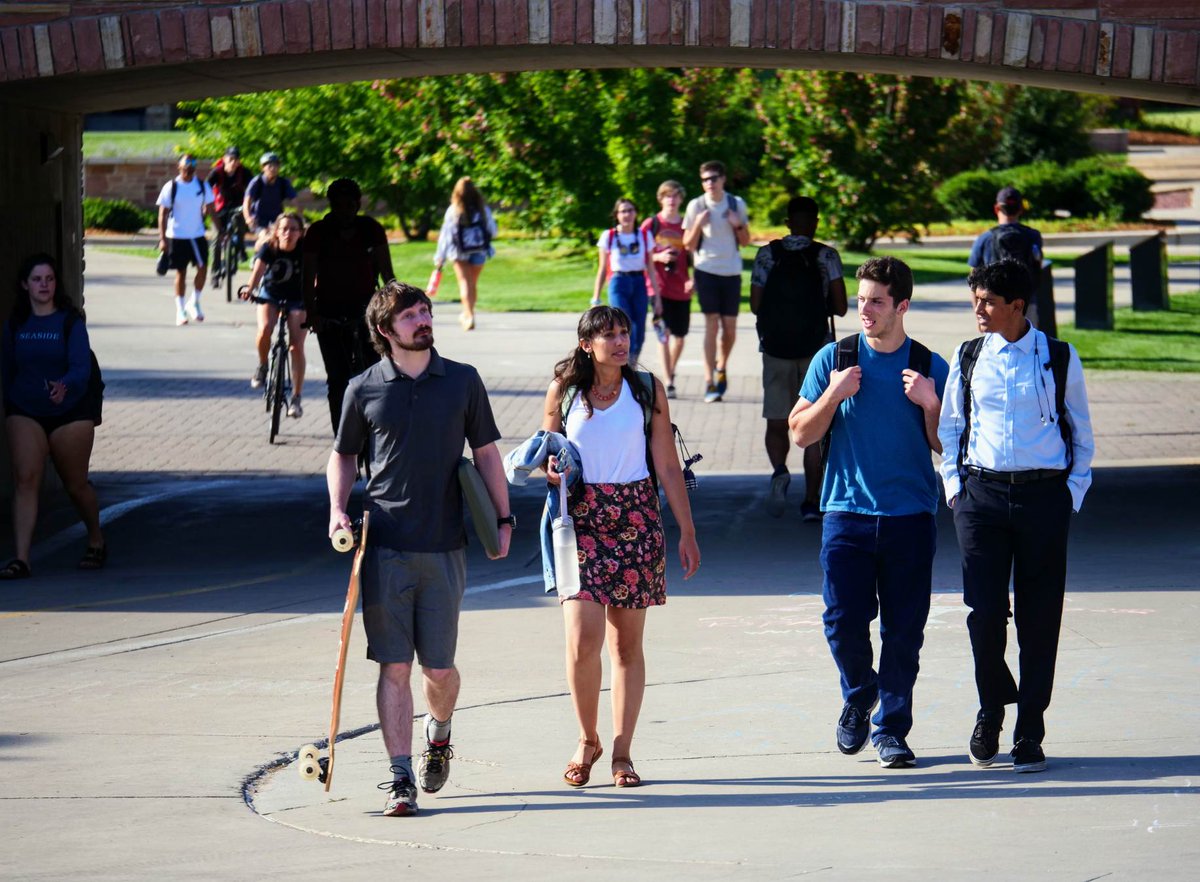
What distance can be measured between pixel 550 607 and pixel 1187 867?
4.73 m

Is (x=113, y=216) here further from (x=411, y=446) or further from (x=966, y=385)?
(x=966, y=385)

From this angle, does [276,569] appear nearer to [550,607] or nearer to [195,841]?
[550,607]

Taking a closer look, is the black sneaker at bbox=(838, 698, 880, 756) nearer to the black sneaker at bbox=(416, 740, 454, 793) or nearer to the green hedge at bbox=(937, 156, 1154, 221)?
A: the black sneaker at bbox=(416, 740, 454, 793)

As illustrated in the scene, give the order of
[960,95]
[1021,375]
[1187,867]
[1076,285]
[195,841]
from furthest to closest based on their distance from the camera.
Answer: [960,95], [1076,285], [1021,375], [195,841], [1187,867]

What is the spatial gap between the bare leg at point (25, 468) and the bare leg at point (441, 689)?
4680 millimetres

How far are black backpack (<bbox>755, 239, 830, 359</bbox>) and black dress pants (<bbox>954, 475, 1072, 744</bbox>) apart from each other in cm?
501

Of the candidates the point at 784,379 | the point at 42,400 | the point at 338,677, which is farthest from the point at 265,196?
the point at 338,677

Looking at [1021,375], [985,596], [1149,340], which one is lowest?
[1149,340]

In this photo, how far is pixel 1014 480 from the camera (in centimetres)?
656

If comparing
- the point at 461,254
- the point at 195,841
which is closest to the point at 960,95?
the point at 461,254

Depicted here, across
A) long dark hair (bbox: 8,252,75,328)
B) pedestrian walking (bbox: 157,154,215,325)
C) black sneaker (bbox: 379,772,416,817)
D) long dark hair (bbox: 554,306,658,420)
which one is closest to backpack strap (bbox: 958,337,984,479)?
long dark hair (bbox: 554,306,658,420)

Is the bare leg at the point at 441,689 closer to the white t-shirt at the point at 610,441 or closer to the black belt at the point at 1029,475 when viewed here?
the white t-shirt at the point at 610,441

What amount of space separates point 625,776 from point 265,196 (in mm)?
17712

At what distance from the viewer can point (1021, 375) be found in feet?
21.5
